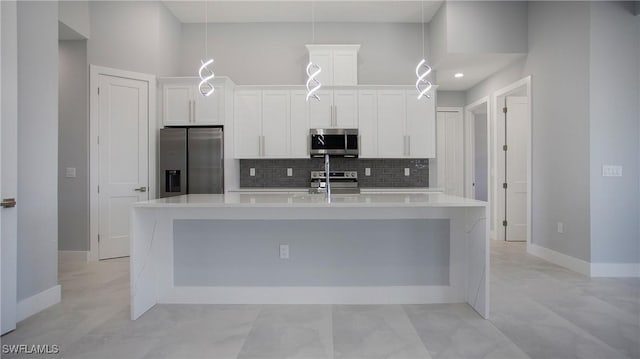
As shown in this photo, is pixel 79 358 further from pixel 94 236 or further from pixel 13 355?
pixel 94 236

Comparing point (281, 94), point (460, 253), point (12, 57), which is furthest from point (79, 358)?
point (281, 94)

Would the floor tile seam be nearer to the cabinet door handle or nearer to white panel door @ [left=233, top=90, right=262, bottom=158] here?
the cabinet door handle

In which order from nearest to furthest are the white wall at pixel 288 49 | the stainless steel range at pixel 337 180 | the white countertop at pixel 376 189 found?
1. the white countertop at pixel 376 189
2. the stainless steel range at pixel 337 180
3. the white wall at pixel 288 49

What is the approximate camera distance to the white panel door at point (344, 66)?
5367 mm

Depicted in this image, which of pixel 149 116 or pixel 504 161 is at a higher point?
pixel 149 116

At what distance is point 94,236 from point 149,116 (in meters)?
1.65

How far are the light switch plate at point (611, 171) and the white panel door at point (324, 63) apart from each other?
344 centimetres

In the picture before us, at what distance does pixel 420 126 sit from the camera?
541 cm

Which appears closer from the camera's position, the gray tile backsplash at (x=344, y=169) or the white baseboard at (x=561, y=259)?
the white baseboard at (x=561, y=259)

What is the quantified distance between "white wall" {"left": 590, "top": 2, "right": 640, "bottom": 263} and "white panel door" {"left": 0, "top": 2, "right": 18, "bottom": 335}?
5.00 metres

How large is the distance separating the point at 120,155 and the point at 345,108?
10.1ft

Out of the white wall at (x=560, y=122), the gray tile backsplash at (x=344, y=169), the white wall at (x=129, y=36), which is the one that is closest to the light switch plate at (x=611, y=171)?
the white wall at (x=560, y=122)

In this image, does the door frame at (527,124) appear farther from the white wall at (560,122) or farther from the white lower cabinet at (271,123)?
the white lower cabinet at (271,123)

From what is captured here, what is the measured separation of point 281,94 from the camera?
5.41m
